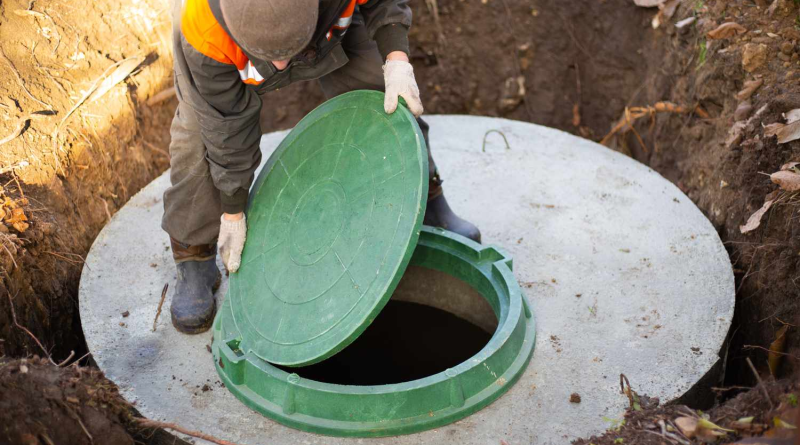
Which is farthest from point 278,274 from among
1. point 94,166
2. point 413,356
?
point 94,166

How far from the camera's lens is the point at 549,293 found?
3047mm

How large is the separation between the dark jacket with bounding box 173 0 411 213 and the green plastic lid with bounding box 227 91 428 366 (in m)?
0.18

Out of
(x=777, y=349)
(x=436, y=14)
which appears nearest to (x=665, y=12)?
(x=436, y=14)

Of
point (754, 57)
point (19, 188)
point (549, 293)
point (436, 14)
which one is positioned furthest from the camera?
point (436, 14)

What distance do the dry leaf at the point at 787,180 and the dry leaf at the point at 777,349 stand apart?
50 cm

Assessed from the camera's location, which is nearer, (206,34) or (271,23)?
(271,23)

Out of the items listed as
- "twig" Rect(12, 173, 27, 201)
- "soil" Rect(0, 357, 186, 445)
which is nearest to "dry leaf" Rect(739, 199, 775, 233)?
"soil" Rect(0, 357, 186, 445)

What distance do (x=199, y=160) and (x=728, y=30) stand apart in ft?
8.30

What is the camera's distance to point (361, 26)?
286 cm

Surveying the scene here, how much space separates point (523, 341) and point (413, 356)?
107 centimetres

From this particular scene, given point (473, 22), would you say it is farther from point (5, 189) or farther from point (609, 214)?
point (5, 189)

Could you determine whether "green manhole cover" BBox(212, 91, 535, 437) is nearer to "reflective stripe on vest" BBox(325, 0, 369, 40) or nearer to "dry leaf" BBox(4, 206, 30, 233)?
"reflective stripe on vest" BBox(325, 0, 369, 40)

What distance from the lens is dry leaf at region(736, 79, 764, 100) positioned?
3.32 metres

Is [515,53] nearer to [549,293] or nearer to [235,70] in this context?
[549,293]
